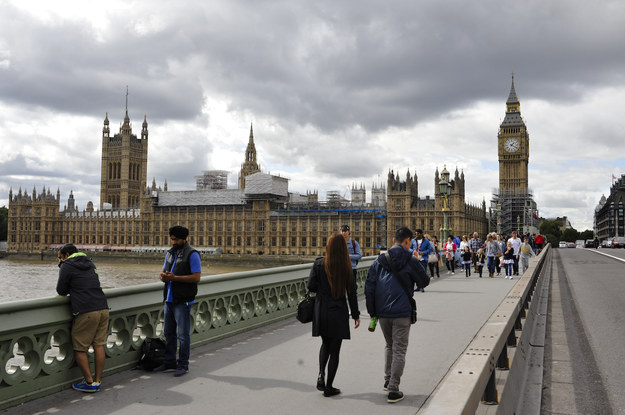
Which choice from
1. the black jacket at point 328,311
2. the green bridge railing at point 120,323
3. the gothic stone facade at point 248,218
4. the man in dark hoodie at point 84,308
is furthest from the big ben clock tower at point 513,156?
the man in dark hoodie at point 84,308

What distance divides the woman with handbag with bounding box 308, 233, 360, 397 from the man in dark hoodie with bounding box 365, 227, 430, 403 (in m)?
0.28

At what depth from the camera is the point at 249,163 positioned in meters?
151

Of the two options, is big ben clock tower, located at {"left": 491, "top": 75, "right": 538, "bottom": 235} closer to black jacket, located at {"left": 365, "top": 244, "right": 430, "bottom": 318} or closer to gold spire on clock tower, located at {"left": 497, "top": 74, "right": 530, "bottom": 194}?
gold spire on clock tower, located at {"left": 497, "top": 74, "right": 530, "bottom": 194}

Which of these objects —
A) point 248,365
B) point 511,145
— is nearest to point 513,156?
point 511,145

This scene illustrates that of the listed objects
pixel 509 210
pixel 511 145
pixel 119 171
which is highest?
pixel 511 145

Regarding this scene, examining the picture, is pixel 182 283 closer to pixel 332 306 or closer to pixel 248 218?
pixel 332 306

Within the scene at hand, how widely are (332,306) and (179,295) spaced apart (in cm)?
210

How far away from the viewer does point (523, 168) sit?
447ft

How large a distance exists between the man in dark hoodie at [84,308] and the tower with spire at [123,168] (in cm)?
15930

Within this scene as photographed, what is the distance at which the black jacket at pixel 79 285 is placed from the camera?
19.7 ft

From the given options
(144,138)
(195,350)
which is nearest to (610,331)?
(195,350)

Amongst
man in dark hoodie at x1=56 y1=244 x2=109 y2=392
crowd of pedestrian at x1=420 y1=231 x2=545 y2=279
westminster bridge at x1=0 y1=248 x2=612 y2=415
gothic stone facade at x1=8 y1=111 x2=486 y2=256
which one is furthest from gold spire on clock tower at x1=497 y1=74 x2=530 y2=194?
man in dark hoodie at x1=56 y1=244 x2=109 y2=392

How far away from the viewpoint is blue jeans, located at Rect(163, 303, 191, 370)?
6910mm

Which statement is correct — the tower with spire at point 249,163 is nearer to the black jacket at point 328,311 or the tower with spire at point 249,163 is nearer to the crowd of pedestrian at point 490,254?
the crowd of pedestrian at point 490,254
